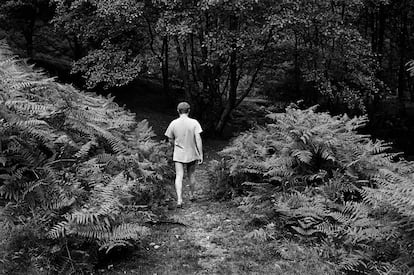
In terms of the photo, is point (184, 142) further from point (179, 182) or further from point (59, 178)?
point (59, 178)

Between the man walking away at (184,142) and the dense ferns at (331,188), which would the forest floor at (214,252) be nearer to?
the dense ferns at (331,188)

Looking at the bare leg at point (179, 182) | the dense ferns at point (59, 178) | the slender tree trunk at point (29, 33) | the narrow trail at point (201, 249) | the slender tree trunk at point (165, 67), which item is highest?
the slender tree trunk at point (29, 33)

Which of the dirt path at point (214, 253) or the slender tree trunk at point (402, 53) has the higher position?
the slender tree trunk at point (402, 53)

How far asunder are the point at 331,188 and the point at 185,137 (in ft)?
9.23

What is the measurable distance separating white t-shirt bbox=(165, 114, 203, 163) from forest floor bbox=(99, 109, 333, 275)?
1.21 metres

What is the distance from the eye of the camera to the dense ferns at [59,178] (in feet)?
15.5

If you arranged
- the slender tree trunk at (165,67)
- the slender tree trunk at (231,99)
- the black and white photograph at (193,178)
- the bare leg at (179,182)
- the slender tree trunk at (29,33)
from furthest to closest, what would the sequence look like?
1. the slender tree trunk at (29,33)
2. the slender tree trunk at (165,67)
3. the slender tree trunk at (231,99)
4. the bare leg at (179,182)
5. the black and white photograph at (193,178)

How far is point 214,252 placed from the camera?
223 inches

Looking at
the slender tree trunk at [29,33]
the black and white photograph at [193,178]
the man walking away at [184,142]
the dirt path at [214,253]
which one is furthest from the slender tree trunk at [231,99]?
the dirt path at [214,253]

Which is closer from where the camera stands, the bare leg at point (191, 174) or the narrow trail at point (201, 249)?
the narrow trail at point (201, 249)

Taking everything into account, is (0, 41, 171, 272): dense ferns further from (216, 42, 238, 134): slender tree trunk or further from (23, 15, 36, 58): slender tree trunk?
(23, 15, 36, 58): slender tree trunk

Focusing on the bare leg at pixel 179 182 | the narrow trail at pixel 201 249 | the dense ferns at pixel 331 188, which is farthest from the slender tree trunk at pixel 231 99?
the narrow trail at pixel 201 249

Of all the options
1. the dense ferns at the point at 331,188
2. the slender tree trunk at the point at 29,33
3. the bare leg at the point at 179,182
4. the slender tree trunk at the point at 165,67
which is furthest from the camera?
the slender tree trunk at the point at 29,33

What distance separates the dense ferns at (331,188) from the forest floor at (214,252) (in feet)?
0.97
